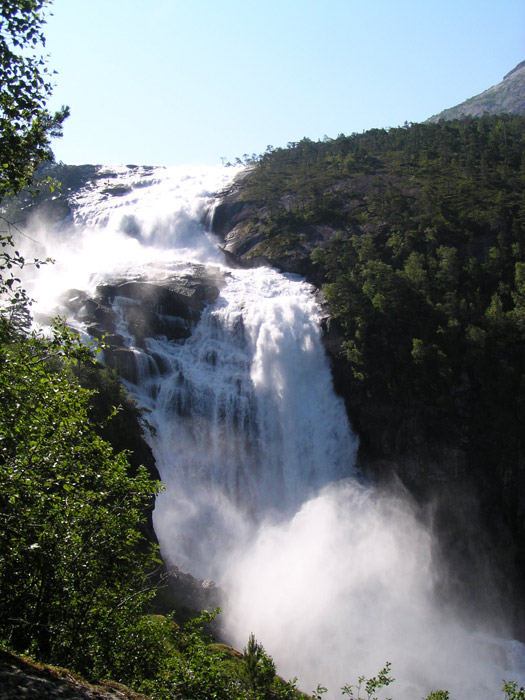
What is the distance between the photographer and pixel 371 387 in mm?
47188

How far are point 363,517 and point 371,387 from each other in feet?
40.4

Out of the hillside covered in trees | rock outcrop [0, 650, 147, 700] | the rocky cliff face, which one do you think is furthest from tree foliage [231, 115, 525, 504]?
rock outcrop [0, 650, 147, 700]

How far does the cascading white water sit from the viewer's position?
3228cm

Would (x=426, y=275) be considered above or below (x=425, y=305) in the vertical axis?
above

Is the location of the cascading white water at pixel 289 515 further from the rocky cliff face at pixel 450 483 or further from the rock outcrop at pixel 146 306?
the rocky cliff face at pixel 450 483

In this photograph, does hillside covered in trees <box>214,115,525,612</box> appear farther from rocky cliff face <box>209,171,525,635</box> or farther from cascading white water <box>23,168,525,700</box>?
cascading white water <box>23,168,525,700</box>

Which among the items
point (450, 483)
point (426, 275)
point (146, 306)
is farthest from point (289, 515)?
point (426, 275)

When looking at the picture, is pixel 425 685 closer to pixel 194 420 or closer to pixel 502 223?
pixel 194 420

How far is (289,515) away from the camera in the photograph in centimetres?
4078

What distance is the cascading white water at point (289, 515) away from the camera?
3228 centimetres

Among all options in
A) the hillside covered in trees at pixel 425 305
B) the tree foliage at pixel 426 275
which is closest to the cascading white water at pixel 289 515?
the hillside covered in trees at pixel 425 305

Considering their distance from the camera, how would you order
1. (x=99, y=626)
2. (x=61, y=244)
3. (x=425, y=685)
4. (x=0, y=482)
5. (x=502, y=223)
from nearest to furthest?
(x=0, y=482) < (x=99, y=626) < (x=425, y=685) < (x=502, y=223) < (x=61, y=244)

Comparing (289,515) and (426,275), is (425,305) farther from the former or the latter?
(289,515)

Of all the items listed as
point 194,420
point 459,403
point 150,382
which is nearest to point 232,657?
point 194,420
